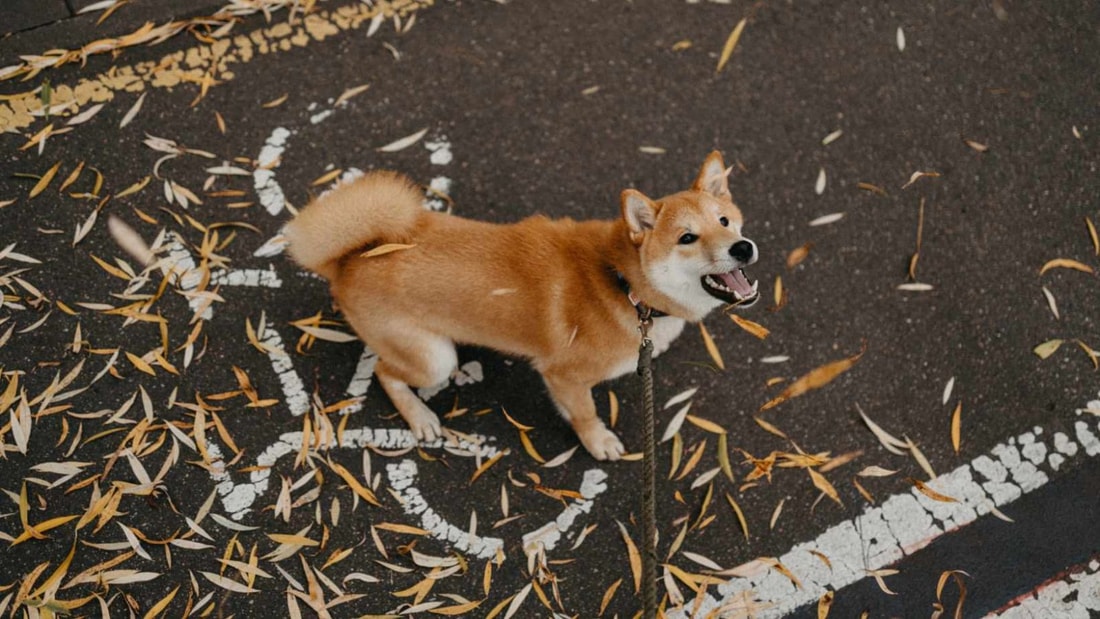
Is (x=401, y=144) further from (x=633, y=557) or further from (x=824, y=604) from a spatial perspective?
(x=824, y=604)

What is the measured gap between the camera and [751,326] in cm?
389

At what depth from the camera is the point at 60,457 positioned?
3.72m

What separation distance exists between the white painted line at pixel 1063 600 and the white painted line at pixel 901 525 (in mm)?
53

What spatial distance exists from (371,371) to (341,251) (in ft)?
3.01

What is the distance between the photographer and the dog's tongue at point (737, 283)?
2.95 meters

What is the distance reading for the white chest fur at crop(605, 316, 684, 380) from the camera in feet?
10.7

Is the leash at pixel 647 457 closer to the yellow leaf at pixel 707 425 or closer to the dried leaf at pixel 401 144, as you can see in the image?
the yellow leaf at pixel 707 425

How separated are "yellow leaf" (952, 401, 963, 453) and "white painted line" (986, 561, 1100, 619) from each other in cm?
72

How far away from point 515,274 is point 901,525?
2.23m

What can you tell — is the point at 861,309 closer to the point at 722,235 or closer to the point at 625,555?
the point at 722,235

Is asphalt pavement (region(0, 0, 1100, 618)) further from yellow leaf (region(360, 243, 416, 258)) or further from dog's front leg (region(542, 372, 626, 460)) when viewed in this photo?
yellow leaf (region(360, 243, 416, 258))

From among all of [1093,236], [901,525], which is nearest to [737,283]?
[901,525]

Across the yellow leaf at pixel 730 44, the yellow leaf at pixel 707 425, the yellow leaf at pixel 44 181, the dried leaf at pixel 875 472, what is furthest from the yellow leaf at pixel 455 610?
the yellow leaf at pixel 730 44

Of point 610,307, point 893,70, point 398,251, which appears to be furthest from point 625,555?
point 893,70
